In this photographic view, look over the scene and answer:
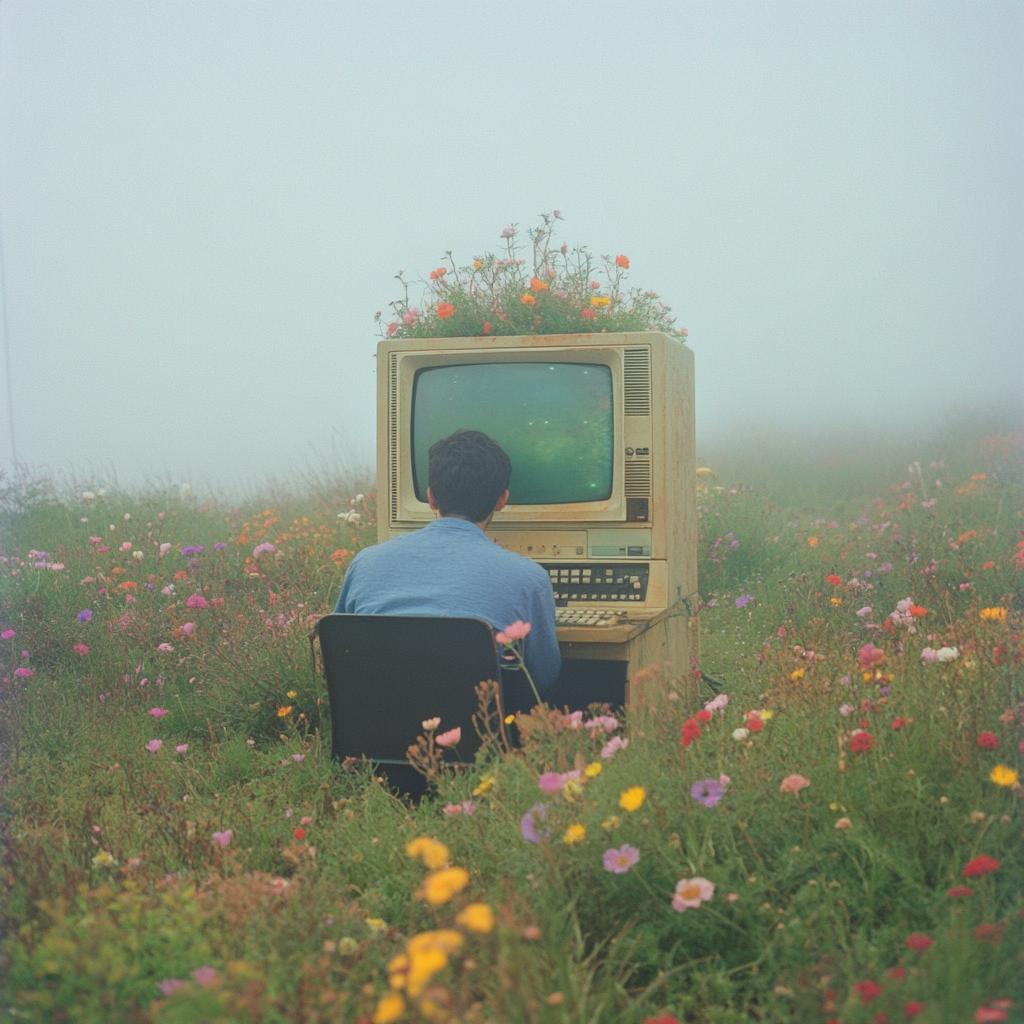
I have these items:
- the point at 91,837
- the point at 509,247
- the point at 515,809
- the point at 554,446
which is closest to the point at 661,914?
the point at 515,809

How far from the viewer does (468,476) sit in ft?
11.1

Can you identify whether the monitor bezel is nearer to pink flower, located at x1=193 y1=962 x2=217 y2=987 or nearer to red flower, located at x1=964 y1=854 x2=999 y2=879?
red flower, located at x1=964 y1=854 x2=999 y2=879

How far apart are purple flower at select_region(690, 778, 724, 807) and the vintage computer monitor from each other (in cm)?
150

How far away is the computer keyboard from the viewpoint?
3.33 metres

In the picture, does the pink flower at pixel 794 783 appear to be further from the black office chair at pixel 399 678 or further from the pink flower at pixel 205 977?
the pink flower at pixel 205 977

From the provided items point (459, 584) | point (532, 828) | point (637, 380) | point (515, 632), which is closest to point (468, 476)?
point (459, 584)

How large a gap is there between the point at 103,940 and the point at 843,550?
601 centimetres

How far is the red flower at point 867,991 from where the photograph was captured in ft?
5.08

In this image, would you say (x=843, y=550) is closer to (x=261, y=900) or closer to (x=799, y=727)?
(x=799, y=727)

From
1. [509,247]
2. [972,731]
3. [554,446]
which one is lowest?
[972,731]

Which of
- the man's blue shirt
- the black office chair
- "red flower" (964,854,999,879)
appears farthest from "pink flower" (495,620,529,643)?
Answer: "red flower" (964,854,999,879)

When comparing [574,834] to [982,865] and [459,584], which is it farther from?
[459,584]

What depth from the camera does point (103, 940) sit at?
66.9 inches

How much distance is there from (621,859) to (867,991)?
1.68ft
